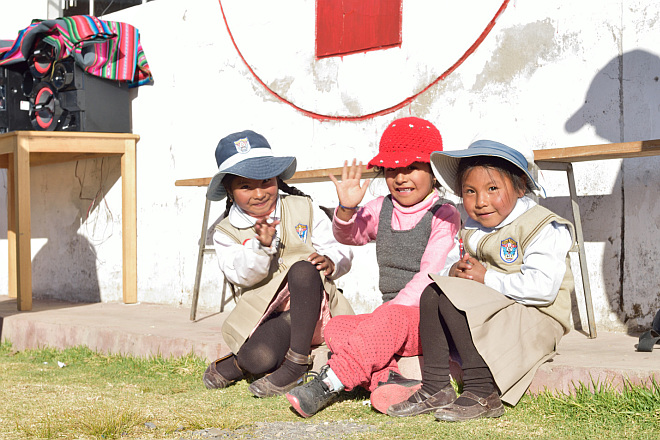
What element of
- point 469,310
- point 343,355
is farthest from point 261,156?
point 469,310

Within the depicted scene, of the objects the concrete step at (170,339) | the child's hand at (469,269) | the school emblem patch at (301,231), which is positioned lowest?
the concrete step at (170,339)

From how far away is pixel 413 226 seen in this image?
3145 millimetres

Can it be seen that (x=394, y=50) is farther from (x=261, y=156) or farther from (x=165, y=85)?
(x=165, y=85)

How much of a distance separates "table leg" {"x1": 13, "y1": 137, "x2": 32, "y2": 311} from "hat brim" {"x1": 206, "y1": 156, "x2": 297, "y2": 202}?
2.59m

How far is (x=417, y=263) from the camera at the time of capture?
3.12 metres

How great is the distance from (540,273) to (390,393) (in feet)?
2.24

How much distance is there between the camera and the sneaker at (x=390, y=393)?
273cm

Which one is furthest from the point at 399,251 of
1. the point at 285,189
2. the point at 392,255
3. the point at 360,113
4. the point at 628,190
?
the point at 360,113

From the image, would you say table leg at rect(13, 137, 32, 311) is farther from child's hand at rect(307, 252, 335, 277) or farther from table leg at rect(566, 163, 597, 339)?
table leg at rect(566, 163, 597, 339)

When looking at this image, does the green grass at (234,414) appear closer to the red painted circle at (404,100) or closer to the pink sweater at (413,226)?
the pink sweater at (413,226)

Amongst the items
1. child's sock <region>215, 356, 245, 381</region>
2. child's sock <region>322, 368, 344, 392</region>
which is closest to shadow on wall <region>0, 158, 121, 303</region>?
child's sock <region>215, 356, 245, 381</region>

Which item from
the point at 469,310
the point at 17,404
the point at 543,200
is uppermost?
the point at 543,200

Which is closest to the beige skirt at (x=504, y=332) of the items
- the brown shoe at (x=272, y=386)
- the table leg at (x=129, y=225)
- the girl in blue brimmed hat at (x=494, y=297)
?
the girl in blue brimmed hat at (x=494, y=297)

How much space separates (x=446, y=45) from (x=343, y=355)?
2247 mm
